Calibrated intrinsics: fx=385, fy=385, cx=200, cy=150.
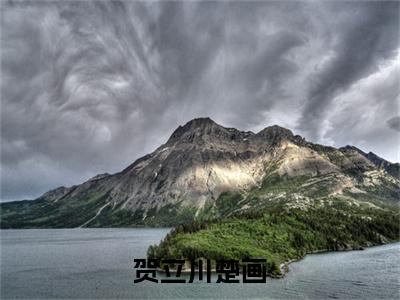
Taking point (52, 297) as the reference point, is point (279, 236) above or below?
above

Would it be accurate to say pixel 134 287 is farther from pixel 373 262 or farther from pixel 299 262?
pixel 373 262

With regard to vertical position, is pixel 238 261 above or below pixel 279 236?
below

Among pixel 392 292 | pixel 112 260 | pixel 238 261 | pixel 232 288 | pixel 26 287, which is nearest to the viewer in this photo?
pixel 392 292

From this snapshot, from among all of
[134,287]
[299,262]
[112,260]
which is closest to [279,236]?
[299,262]

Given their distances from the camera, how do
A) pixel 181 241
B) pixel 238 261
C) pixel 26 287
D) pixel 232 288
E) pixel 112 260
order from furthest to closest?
pixel 112 260 → pixel 181 241 → pixel 238 261 → pixel 26 287 → pixel 232 288

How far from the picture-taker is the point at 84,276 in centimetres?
14062

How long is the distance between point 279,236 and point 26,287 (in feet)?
380

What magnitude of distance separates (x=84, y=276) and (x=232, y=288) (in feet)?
192

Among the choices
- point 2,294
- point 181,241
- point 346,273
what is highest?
point 181,241

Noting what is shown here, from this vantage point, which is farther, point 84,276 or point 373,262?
point 373,262

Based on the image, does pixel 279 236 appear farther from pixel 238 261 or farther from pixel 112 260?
pixel 112 260

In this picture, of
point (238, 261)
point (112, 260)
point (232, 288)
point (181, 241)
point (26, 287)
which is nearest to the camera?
point (232, 288)

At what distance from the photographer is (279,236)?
625ft

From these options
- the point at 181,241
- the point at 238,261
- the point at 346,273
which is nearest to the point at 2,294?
the point at 181,241
